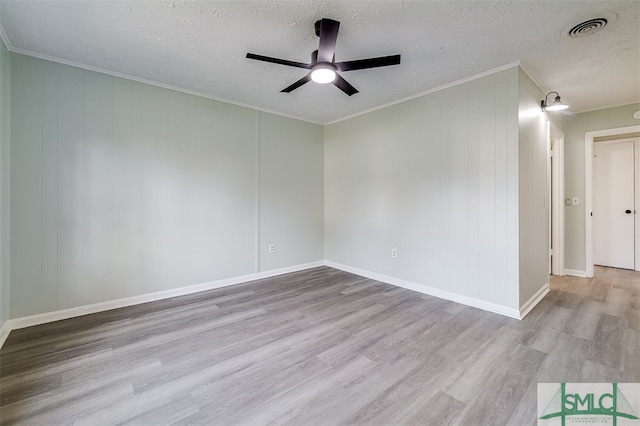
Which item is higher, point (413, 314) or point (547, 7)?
point (547, 7)

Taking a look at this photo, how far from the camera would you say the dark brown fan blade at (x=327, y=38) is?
1.83m

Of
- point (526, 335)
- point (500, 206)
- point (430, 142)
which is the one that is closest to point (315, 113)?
point (430, 142)

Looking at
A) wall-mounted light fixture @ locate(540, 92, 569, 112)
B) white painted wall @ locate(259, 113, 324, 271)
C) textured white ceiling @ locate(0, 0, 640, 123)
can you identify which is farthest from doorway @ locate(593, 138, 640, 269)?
white painted wall @ locate(259, 113, 324, 271)

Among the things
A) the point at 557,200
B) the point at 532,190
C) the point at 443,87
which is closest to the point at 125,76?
the point at 443,87

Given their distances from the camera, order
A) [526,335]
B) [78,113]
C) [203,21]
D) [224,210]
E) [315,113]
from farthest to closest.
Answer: [315,113]
[224,210]
[78,113]
[526,335]
[203,21]

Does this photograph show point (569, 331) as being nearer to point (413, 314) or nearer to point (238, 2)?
point (413, 314)

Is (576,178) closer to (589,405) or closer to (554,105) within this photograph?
(554,105)

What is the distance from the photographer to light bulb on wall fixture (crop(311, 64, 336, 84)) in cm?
207

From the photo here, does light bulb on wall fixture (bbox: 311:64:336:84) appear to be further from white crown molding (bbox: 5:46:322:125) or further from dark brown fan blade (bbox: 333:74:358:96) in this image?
white crown molding (bbox: 5:46:322:125)

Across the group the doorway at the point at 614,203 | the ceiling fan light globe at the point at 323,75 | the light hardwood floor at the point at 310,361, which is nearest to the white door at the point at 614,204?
the doorway at the point at 614,203

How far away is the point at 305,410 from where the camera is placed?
5.10 ft

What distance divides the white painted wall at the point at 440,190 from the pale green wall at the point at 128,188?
1.31 metres

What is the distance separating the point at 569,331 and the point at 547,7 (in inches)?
107

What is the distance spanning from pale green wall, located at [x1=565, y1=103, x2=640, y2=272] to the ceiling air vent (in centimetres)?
269
